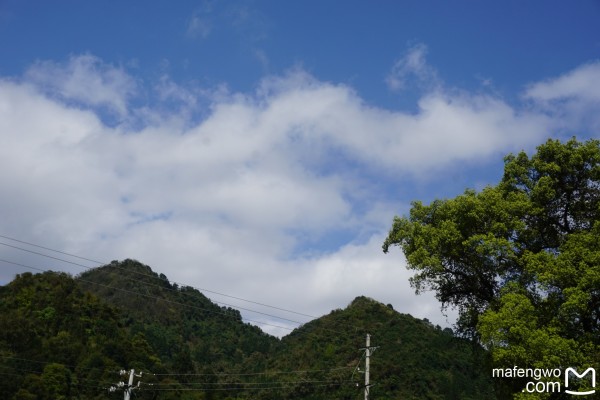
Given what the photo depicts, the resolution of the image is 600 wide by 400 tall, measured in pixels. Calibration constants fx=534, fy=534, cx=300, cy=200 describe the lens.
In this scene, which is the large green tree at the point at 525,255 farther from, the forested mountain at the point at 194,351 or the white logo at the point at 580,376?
the forested mountain at the point at 194,351

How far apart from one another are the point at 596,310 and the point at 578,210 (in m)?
3.60

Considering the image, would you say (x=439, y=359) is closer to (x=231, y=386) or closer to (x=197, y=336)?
(x=231, y=386)

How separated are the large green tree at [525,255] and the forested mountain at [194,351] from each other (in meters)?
3.63

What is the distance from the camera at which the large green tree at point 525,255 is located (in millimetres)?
15766

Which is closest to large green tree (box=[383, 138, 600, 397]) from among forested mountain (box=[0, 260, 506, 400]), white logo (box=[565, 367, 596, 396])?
white logo (box=[565, 367, 596, 396])

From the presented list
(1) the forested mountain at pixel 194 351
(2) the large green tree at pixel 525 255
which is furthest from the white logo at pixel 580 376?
(1) the forested mountain at pixel 194 351

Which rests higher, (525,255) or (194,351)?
(525,255)

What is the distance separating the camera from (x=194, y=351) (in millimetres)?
134500

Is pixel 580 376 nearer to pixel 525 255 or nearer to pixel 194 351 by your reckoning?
pixel 525 255

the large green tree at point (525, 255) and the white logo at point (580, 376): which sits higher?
the large green tree at point (525, 255)

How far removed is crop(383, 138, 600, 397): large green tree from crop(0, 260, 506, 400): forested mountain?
3.63 meters

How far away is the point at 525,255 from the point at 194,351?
127221mm

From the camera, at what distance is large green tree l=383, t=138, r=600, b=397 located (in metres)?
15.8

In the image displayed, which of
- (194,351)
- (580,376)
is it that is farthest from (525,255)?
(194,351)
